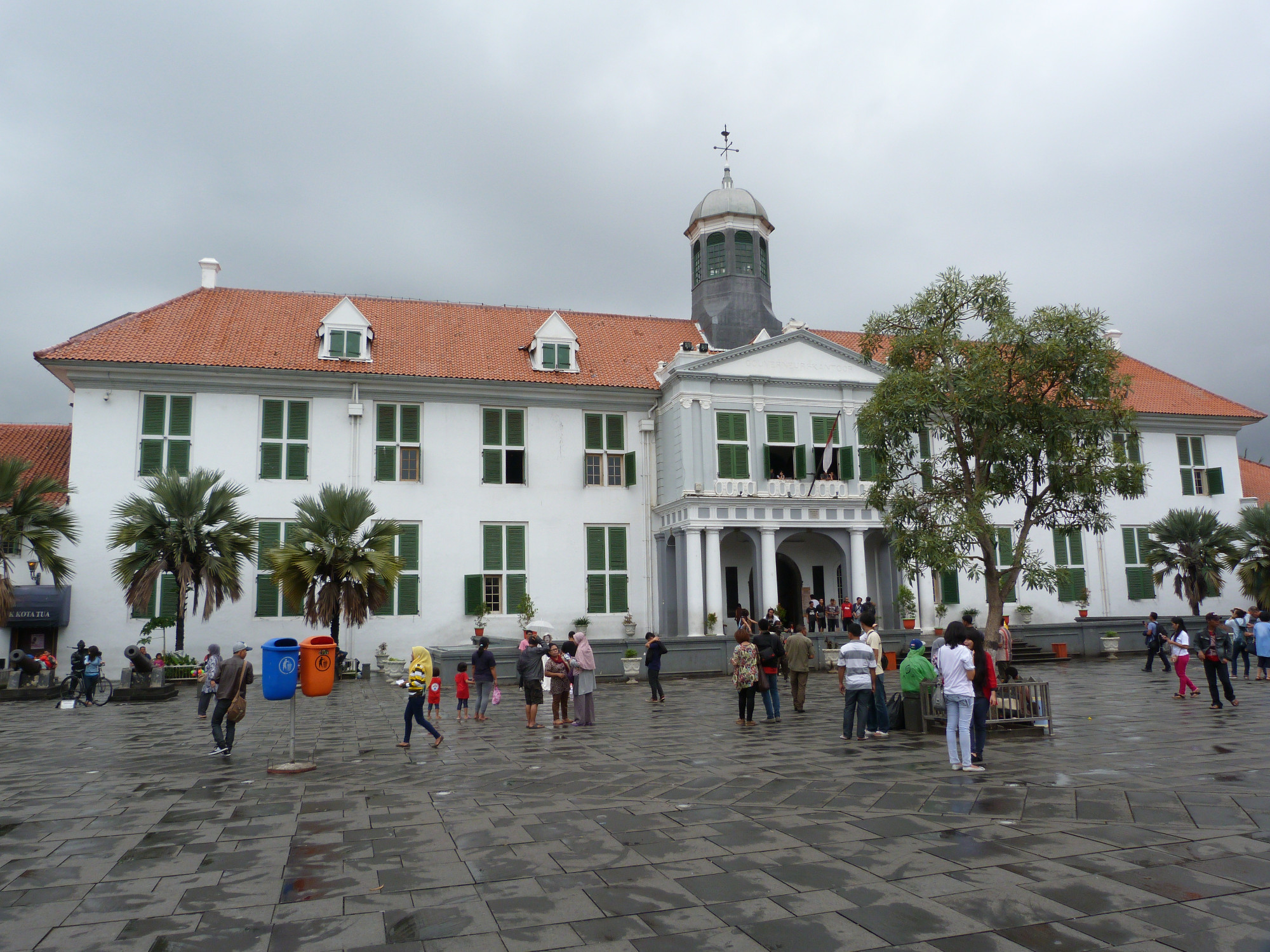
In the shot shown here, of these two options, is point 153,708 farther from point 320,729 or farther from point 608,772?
point 608,772

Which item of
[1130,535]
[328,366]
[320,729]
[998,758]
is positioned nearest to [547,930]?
[998,758]

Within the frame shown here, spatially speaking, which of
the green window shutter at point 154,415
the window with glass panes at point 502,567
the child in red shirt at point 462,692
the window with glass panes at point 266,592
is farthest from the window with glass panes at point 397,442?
the child in red shirt at point 462,692

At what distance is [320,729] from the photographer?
45.5ft

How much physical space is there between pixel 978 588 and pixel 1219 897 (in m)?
27.3

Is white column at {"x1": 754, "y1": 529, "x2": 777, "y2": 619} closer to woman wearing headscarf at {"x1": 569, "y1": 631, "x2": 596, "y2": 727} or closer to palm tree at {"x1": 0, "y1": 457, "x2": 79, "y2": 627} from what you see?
woman wearing headscarf at {"x1": 569, "y1": 631, "x2": 596, "y2": 727}

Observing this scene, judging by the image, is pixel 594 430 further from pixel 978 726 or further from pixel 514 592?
pixel 978 726

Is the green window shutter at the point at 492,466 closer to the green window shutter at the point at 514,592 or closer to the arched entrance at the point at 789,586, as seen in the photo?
the green window shutter at the point at 514,592

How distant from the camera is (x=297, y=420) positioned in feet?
84.7

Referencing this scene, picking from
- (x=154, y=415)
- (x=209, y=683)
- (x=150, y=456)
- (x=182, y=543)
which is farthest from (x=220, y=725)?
(x=154, y=415)

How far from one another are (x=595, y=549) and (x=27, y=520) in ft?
48.4

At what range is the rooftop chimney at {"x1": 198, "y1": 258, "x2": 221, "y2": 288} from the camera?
95.5ft

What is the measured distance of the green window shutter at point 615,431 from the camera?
2836 cm

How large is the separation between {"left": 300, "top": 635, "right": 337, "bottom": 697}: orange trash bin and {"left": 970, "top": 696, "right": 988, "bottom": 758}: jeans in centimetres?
735

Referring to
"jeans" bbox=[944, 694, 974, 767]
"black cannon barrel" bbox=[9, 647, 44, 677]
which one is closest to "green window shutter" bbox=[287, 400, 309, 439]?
"black cannon barrel" bbox=[9, 647, 44, 677]
